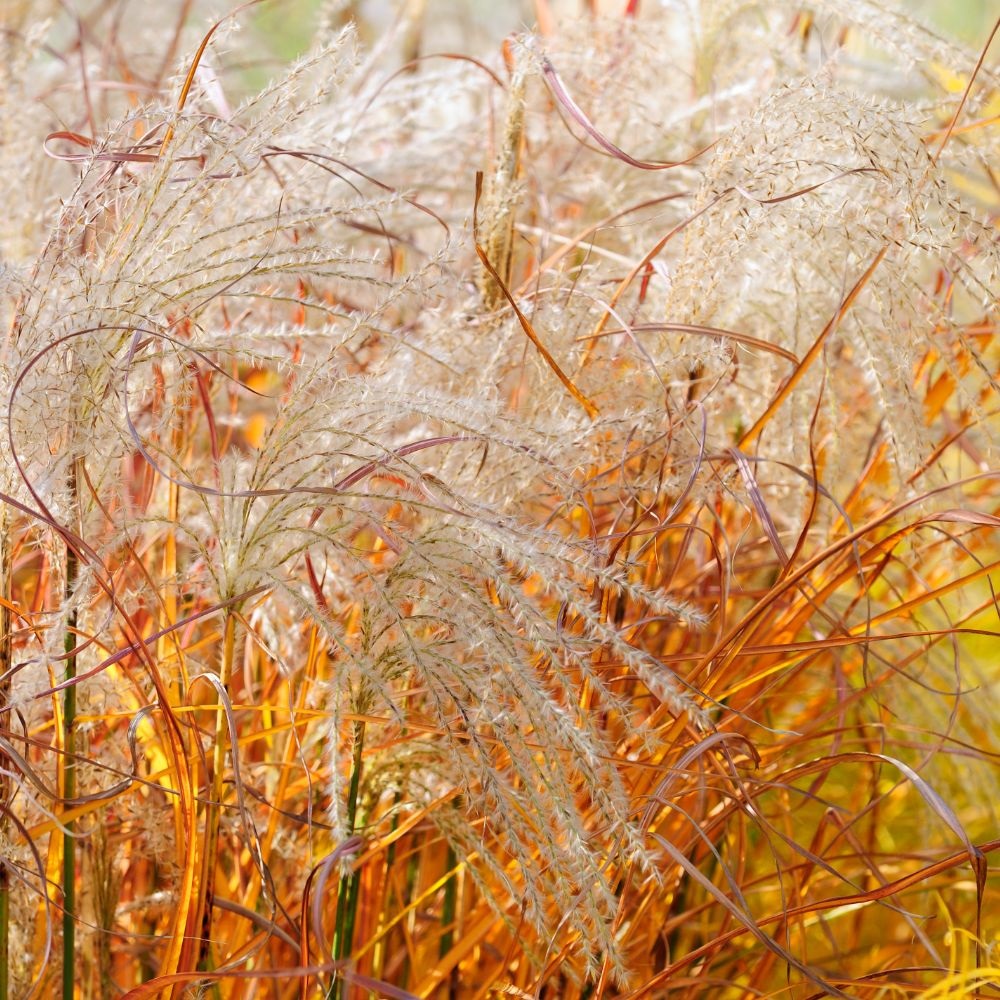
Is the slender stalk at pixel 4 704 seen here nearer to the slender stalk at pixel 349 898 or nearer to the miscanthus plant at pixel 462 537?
the miscanthus plant at pixel 462 537

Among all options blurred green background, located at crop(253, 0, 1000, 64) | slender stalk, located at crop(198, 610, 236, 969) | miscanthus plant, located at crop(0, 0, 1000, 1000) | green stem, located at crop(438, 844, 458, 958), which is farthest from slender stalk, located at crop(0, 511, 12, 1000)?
blurred green background, located at crop(253, 0, 1000, 64)

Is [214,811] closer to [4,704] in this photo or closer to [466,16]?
[4,704]

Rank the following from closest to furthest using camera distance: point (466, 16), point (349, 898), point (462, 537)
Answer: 1. point (462, 537)
2. point (349, 898)
3. point (466, 16)

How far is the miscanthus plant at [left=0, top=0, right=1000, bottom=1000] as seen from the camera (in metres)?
0.61

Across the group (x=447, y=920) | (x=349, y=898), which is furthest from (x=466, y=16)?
(x=349, y=898)

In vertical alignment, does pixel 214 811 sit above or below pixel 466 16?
below

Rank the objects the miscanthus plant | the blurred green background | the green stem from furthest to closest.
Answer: the blurred green background → the green stem → the miscanthus plant

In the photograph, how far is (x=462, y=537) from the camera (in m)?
0.59

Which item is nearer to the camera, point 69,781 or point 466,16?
point 69,781

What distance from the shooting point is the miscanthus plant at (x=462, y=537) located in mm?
614

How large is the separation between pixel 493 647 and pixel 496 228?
15.3 inches

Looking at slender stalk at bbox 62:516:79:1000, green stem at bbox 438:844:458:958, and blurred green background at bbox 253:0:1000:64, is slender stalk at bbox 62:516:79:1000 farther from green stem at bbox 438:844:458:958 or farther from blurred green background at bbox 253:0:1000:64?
blurred green background at bbox 253:0:1000:64

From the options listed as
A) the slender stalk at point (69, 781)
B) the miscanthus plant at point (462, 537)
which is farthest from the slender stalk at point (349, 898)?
the slender stalk at point (69, 781)

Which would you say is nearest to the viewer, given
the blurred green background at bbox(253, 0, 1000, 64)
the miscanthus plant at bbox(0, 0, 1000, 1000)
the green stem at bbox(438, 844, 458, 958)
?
the miscanthus plant at bbox(0, 0, 1000, 1000)
